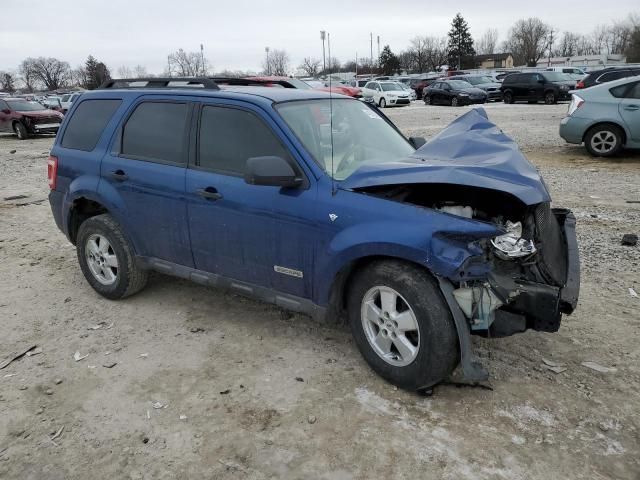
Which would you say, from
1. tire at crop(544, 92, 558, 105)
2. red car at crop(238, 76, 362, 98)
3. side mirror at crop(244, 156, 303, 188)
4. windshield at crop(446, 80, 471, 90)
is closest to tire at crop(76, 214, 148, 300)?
side mirror at crop(244, 156, 303, 188)

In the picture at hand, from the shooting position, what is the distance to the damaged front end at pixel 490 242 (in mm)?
2928

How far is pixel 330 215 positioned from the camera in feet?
10.8

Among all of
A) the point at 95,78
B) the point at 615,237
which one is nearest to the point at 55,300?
the point at 615,237

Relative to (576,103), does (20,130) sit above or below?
below

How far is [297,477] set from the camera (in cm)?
262

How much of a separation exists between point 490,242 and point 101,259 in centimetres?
340

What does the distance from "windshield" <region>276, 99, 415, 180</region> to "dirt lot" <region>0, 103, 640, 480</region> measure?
135cm

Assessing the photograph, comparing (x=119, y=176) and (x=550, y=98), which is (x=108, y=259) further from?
(x=550, y=98)

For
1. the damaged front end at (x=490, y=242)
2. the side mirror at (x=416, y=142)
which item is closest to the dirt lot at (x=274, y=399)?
the damaged front end at (x=490, y=242)

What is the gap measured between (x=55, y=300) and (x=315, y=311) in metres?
2.76

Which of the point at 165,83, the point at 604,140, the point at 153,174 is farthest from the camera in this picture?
the point at 604,140

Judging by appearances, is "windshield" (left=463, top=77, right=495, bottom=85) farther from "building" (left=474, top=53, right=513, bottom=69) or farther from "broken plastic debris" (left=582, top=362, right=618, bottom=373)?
"building" (left=474, top=53, right=513, bottom=69)

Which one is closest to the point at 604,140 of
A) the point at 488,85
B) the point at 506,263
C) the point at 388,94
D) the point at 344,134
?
the point at 344,134

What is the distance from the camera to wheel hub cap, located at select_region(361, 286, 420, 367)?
316 cm
